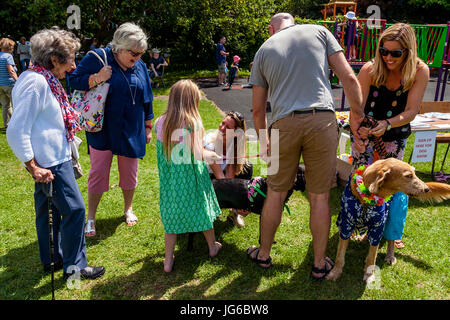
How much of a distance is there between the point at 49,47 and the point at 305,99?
180cm

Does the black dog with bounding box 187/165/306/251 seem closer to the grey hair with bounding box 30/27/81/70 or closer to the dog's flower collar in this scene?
the dog's flower collar

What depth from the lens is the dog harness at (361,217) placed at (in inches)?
107

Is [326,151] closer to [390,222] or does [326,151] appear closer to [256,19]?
[390,222]

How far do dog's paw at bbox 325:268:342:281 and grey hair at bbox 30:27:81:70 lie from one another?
2557mm

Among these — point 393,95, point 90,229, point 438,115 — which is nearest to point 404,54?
point 393,95

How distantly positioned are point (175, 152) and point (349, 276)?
67.0 inches

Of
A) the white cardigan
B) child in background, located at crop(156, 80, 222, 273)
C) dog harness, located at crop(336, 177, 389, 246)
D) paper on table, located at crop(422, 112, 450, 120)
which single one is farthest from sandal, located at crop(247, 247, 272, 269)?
paper on table, located at crop(422, 112, 450, 120)

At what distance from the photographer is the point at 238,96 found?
1250cm

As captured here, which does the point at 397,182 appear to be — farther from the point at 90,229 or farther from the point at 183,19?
the point at 183,19

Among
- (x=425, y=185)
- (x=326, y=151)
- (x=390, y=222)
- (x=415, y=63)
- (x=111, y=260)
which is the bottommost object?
(x=111, y=260)

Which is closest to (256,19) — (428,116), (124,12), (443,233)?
(124,12)

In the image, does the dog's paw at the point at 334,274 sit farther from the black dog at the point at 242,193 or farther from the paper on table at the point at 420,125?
the paper on table at the point at 420,125
